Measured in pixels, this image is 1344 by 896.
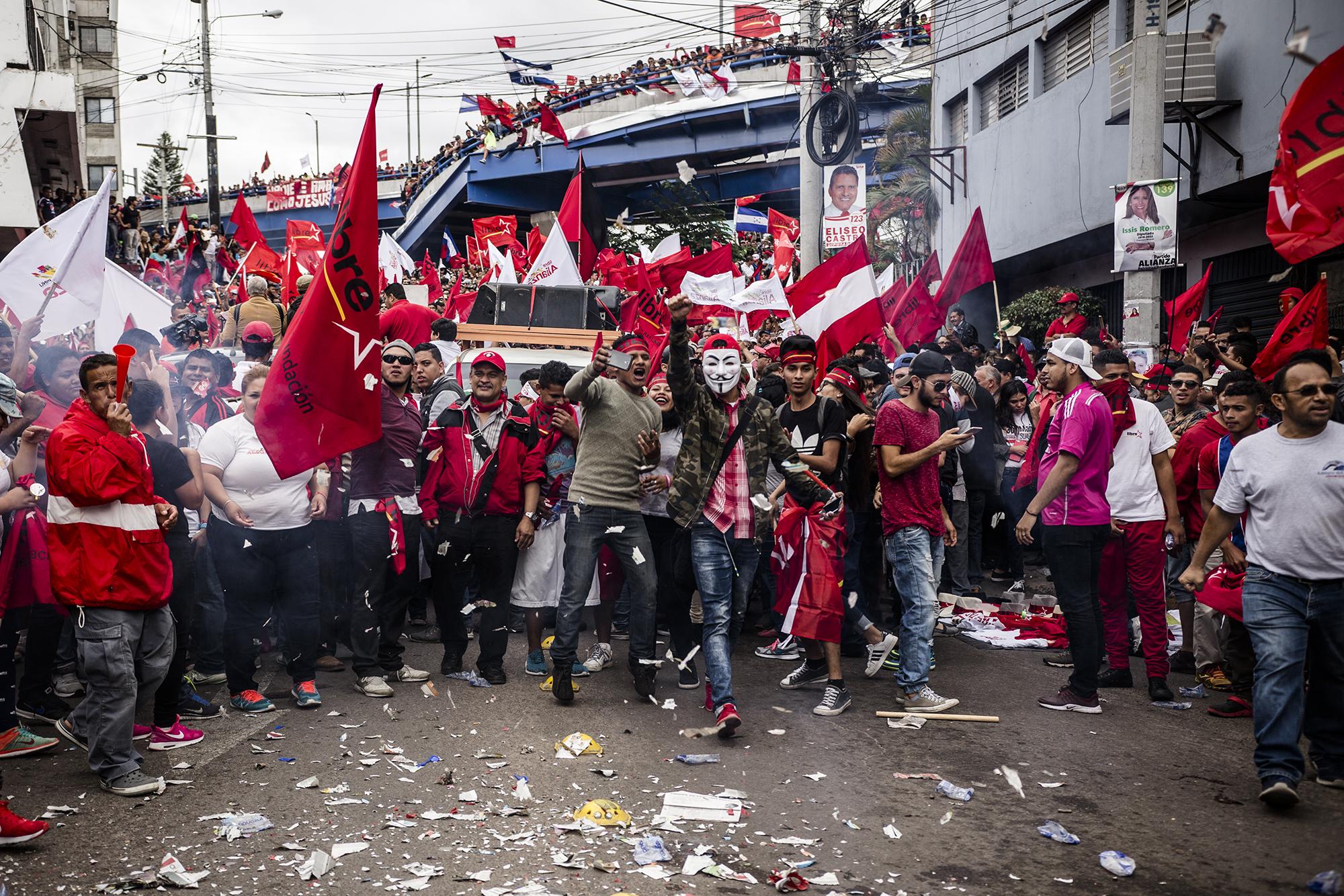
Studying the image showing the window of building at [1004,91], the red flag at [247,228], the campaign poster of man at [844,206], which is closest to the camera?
the campaign poster of man at [844,206]

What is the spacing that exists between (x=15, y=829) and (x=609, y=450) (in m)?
3.61

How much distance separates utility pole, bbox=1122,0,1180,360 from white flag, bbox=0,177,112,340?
816cm

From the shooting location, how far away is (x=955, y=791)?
17.0 feet

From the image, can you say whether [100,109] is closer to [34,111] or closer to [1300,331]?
[34,111]

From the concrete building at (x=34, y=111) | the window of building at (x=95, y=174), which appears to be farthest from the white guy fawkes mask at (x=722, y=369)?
the window of building at (x=95, y=174)

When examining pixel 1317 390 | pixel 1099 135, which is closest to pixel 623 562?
pixel 1317 390

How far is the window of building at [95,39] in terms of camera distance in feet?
208

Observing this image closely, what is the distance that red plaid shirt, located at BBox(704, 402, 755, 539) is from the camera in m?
6.53

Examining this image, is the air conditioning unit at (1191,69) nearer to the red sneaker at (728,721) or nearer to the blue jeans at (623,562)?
the blue jeans at (623,562)

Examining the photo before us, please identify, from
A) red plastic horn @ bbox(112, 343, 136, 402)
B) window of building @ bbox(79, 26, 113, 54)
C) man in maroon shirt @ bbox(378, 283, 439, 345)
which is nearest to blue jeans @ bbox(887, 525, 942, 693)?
red plastic horn @ bbox(112, 343, 136, 402)

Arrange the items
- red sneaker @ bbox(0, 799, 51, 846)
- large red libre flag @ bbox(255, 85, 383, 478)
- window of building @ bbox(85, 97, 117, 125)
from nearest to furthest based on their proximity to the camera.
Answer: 1. red sneaker @ bbox(0, 799, 51, 846)
2. large red libre flag @ bbox(255, 85, 383, 478)
3. window of building @ bbox(85, 97, 117, 125)

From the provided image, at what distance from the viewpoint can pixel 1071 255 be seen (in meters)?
21.0

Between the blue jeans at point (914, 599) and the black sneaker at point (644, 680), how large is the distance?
144 cm

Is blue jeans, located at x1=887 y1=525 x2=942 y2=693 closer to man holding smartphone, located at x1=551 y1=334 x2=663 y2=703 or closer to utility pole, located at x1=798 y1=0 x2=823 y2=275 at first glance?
man holding smartphone, located at x1=551 y1=334 x2=663 y2=703
